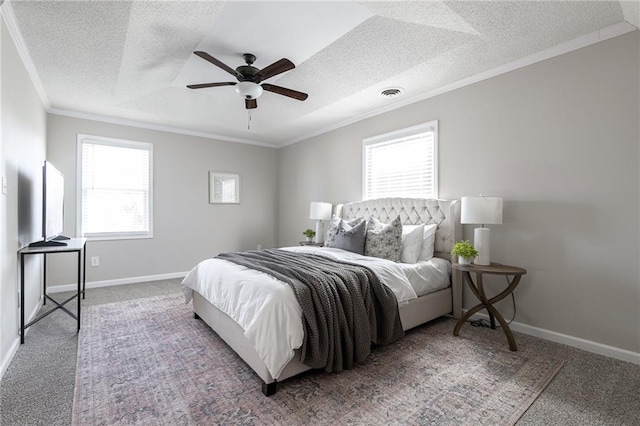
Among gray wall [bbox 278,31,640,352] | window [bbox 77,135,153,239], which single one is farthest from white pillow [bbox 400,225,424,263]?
window [bbox 77,135,153,239]

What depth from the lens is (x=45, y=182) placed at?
283cm

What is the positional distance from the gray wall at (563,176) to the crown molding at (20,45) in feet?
12.8

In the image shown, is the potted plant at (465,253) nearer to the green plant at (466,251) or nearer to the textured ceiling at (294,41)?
the green plant at (466,251)

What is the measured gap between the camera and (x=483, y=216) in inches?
112

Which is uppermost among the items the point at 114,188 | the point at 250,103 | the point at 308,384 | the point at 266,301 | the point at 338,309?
the point at 250,103

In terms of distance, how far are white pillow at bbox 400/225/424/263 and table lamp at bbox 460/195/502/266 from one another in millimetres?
591

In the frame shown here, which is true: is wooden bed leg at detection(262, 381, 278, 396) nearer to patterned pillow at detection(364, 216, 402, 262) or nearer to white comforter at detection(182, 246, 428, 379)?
white comforter at detection(182, 246, 428, 379)

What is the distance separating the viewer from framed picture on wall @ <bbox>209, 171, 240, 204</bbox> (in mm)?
5711

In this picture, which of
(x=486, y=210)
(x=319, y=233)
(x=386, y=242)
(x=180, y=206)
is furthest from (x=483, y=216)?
(x=180, y=206)

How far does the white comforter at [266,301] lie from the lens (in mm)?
1931

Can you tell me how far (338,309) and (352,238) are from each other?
1.46 metres

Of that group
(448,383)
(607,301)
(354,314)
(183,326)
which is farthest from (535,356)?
(183,326)

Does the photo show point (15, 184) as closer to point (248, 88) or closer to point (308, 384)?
point (248, 88)

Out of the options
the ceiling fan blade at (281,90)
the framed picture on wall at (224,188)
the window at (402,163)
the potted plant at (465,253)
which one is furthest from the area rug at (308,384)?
the framed picture on wall at (224,188)
